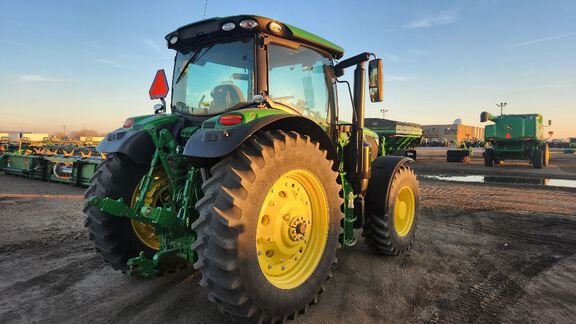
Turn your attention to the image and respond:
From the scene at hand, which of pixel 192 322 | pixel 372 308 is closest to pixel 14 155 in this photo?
pixel 192 322

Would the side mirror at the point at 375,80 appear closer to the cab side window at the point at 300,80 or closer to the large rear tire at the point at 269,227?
the cab side window at the point at 300,80

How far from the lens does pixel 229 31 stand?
3254mm

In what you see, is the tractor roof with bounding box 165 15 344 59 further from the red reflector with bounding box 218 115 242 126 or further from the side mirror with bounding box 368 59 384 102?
the red reflector with bounding box 218 115 242 126

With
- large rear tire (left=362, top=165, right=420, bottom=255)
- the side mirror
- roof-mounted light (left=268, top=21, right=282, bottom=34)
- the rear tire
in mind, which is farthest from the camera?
the rear tire

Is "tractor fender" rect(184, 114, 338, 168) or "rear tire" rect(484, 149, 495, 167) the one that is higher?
"tractor fender" rect(184, 114, 338, 168)

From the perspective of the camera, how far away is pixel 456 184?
12.0 m

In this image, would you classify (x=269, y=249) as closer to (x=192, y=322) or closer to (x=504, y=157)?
(x=192, y=322)

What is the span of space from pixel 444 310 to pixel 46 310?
11.5 feet

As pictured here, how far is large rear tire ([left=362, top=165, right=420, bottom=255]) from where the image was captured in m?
4.40

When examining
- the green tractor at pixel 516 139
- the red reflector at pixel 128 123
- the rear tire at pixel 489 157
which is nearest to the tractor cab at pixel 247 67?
the red reflector at pixel 128 123

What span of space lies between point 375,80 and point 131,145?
2.73 m

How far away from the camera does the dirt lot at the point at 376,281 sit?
3.04 metres

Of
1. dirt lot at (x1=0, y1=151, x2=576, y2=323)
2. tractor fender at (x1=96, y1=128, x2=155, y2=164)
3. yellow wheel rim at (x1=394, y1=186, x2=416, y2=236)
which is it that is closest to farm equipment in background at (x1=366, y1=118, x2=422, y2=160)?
dirt lot at (x1=0, y1=151, x2=576, y2=323)

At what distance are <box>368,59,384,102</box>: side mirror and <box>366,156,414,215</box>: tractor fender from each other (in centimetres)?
100
